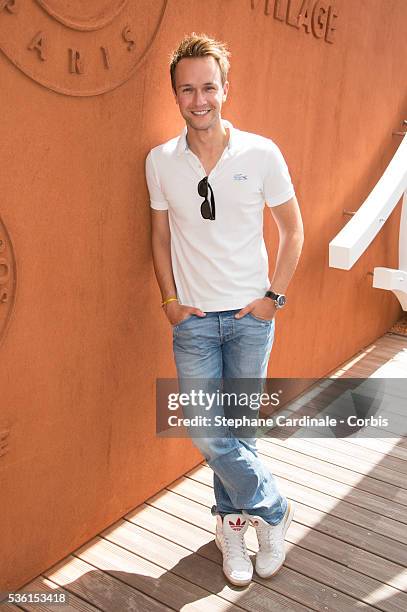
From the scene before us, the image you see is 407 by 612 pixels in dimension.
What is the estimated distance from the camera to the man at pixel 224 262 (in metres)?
2.21

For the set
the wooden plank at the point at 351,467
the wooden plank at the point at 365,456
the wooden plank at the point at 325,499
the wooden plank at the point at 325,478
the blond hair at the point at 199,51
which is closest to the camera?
the blond hair at the point at 199,51

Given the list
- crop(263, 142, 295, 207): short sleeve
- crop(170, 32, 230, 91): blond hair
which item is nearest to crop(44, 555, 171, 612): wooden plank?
crop(263, 142, 295, 207): short sleeve

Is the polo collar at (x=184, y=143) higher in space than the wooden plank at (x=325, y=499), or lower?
higher

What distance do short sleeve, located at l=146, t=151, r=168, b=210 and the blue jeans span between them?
0.39 m

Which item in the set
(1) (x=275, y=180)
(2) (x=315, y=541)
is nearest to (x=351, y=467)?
(2) (x=315, y=541)

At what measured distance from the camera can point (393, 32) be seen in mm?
3855

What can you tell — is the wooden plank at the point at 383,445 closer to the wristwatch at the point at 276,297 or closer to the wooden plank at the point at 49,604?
the wristwatch at the point at 276,297

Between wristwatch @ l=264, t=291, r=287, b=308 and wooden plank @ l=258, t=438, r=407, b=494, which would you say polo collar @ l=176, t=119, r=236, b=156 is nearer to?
wristwatch @ l=264, t=291, r=287, b=308

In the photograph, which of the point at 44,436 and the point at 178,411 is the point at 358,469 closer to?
the point at 178,411

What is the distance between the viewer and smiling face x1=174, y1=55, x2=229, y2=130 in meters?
2.10

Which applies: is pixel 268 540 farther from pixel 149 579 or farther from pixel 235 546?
pixel 149 579

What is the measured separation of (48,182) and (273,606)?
149 cm

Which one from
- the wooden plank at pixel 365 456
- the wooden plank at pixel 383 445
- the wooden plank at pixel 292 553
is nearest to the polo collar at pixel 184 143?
the wooden plank at pixel 292 553

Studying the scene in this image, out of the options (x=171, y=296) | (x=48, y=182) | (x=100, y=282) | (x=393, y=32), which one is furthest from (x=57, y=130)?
(x=393, y=32)
